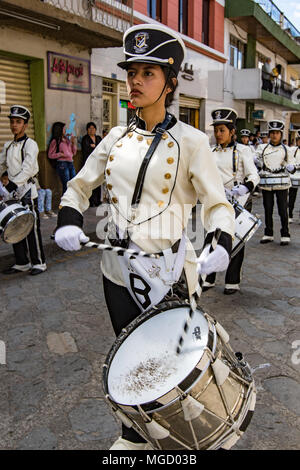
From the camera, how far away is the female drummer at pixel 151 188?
2160mm

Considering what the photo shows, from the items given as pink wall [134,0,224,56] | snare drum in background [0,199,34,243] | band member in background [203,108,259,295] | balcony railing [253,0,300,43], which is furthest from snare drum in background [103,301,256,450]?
balcony railing [253,0,300,43]

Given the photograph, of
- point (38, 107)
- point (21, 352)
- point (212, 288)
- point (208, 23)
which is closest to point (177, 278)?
point (21, 352)

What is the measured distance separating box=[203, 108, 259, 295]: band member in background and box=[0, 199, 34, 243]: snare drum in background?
218 centimetres

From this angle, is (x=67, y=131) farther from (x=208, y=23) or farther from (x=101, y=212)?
(x=208, y=23)

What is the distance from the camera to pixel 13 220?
16.5 feet

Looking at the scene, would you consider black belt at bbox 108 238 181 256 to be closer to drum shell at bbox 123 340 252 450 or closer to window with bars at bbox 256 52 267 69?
drum shell at bbox 123 340 252 450

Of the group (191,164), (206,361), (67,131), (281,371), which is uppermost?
(67,131)

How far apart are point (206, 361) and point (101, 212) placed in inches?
335

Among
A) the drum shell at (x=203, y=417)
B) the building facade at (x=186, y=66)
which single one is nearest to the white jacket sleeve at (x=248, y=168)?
the drum shell at (x=203, y=417)

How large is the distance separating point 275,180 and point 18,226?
186 inches

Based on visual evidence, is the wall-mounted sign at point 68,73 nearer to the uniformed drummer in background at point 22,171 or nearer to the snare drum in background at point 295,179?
the uniformed drummer in background at point 22,171

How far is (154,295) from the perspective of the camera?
2.23 meters

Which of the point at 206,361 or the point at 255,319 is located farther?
the point at 255,319

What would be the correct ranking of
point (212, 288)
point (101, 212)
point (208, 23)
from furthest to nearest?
point (208, 23) → point (101, 212) → point (212, 288)
